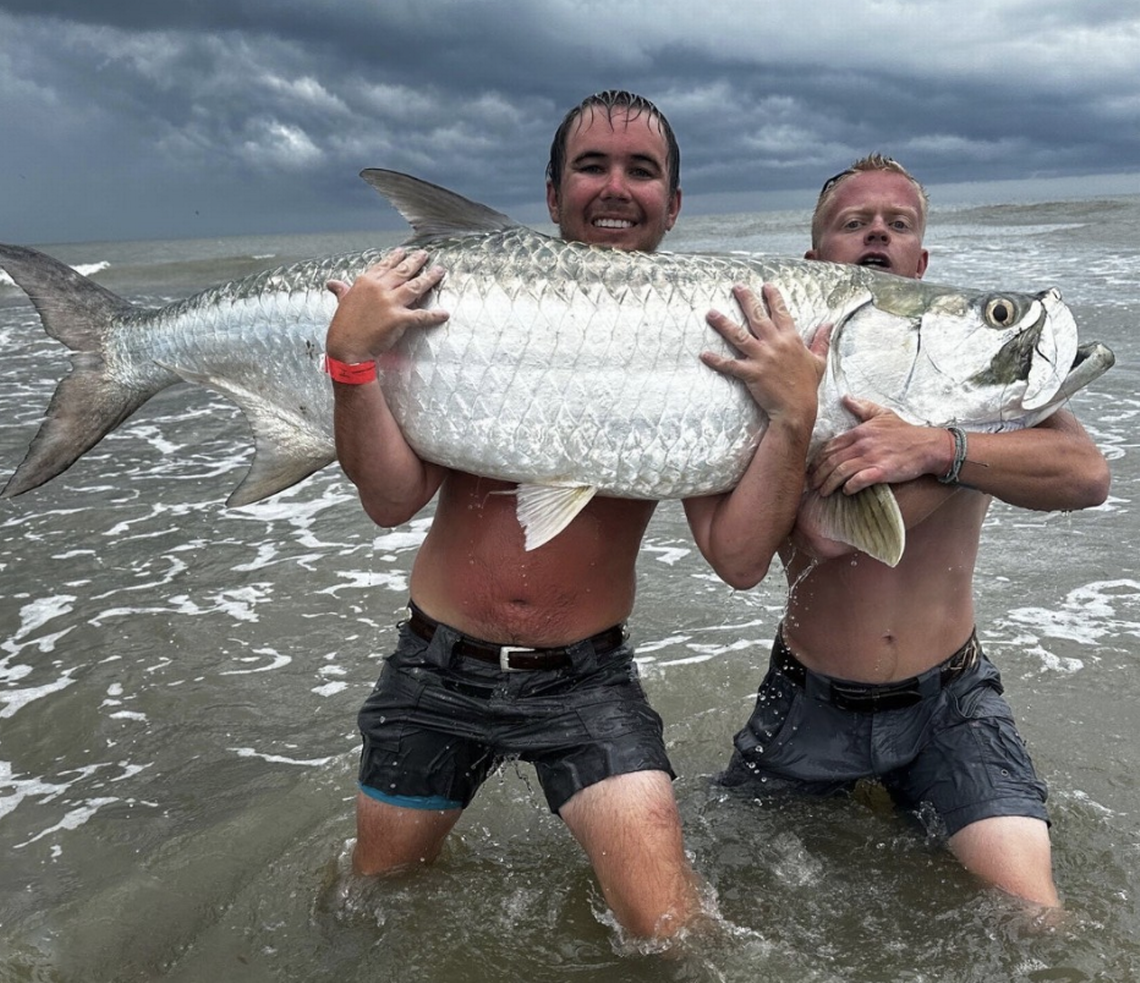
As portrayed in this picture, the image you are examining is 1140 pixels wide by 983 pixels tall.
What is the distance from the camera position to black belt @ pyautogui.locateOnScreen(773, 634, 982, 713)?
3.24 metres

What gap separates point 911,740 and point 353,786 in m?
2.08

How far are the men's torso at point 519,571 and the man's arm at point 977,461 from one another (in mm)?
697

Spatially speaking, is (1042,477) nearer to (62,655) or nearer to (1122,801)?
(1122,801)

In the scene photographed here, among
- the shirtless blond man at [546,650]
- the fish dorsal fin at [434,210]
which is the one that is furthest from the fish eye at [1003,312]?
the fish dorsal fin at [434,210]

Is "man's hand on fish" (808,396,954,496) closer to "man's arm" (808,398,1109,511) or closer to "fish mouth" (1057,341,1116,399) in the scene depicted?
"man's arm" (808,398,1109,511)

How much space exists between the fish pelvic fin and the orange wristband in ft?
1.56

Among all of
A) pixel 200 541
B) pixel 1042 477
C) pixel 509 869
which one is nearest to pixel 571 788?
pixel 509 869

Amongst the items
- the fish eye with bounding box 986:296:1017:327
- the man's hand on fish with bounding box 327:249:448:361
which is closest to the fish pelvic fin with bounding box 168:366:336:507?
the man's hand on fish with bounding box 327:249:448:361

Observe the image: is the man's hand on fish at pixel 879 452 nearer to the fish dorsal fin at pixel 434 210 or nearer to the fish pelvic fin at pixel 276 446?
the fish dorsal fin at pixel 434 210

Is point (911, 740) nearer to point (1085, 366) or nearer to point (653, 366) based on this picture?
point (1085, 366)

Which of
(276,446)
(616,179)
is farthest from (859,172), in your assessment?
(276,446)

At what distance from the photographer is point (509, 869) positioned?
342cm

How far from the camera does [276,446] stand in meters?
3.27

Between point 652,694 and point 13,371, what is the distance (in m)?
11.3
